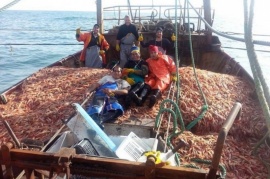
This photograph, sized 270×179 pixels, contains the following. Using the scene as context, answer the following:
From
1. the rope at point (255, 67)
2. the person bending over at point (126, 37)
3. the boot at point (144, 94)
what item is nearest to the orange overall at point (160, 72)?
the boot at point (144, 94)

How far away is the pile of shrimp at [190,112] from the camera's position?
5543 mm

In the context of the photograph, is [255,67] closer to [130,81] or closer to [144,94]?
[144,94]

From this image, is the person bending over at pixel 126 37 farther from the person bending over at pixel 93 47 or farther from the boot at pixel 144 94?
the boot at pixel 144 94

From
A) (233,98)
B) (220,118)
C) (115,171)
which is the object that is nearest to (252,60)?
(115,171)

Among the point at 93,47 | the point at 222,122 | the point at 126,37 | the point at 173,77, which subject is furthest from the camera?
the point at 93,47

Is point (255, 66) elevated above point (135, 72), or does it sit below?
above

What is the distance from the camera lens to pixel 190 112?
6.64m

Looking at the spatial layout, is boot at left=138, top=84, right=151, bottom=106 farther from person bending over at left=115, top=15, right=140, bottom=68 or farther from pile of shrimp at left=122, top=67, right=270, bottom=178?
person bending over at left=115, top=15, right=140, bottom=68

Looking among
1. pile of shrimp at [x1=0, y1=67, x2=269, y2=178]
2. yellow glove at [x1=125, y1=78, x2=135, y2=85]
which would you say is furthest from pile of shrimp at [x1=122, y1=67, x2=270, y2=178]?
yellow glove at [x1=125, y1=78, x2=135, y2=85]

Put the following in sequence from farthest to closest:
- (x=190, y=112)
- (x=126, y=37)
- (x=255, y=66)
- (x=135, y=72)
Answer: (x=126, y=37) < (x=135, y=72) < (x=190, y=112) < (x=255, y=66)

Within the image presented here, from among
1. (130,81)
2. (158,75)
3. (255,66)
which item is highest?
(255,66)

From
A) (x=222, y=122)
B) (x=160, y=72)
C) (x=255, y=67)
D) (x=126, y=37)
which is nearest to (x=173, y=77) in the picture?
(x=160, y=72)

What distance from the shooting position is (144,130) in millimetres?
5863

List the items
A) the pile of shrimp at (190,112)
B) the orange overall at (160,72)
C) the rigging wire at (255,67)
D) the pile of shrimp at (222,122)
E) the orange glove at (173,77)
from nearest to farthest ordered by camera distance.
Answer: the rigging wire at (255,67)
the pile of shrimp at (222,122)
the pile of shrimp at (190,112)
the orange overall at (160,72)
the orange glove at (173,77)
